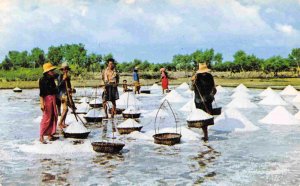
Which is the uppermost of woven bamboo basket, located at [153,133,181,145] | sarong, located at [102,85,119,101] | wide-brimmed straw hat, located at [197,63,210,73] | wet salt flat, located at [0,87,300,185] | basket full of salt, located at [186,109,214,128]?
wide-brimmed straw hat, located at [197,63,210,73]

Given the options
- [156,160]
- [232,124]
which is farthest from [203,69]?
[156,160]

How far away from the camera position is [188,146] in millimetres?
6141

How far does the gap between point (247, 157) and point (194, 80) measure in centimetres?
169

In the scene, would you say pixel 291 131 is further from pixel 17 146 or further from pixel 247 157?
pixel 17 146

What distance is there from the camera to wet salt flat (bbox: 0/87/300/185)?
173 inches

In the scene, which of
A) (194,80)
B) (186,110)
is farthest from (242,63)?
(194,80)

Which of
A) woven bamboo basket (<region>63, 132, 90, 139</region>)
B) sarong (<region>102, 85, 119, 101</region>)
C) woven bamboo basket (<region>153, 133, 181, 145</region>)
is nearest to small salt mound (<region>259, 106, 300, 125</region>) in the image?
woven bamboo basket (<region>153, 133, 181, 145</region>)

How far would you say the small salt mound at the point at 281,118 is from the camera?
8383mm

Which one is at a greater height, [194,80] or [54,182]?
[194,80]

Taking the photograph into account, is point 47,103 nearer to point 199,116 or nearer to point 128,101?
point 199,116

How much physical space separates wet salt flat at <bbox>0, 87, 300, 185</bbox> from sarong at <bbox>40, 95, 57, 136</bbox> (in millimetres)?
213

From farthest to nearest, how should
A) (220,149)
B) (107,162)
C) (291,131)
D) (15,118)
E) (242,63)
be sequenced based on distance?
(242,63) → (15,118) → (291,131) → (220,149) → (107,162)

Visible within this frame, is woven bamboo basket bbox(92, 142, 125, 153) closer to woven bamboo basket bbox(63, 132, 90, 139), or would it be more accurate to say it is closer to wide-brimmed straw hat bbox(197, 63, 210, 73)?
woven bamboo basket bbox(63, 132, 90, 139)

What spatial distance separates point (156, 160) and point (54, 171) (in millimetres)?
1255
